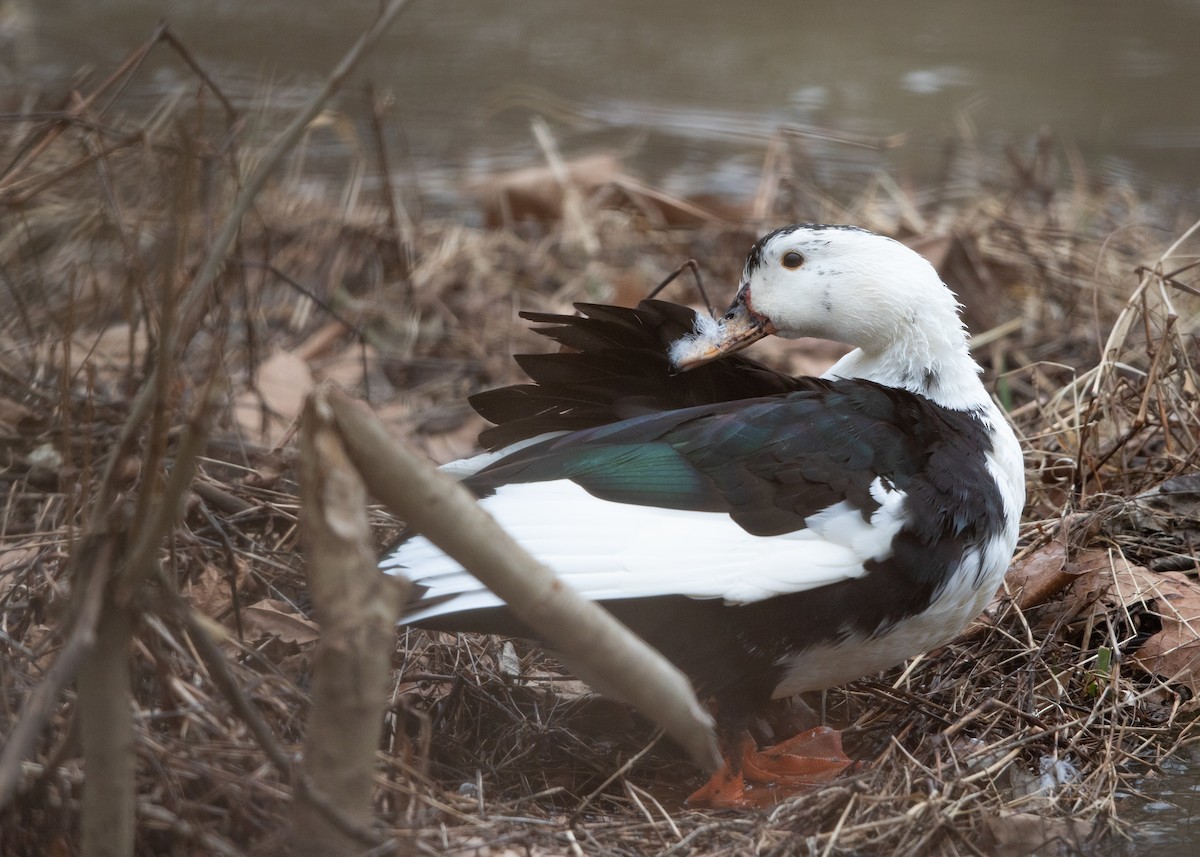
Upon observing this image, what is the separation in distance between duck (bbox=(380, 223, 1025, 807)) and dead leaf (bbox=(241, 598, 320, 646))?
0.42m

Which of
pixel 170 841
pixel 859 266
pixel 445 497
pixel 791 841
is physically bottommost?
pixel 791 841

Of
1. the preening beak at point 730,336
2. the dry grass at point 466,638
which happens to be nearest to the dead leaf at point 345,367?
the dry grass at point 466,638

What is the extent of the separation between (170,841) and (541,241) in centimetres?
373

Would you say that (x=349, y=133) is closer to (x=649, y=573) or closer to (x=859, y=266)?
(x=859, y=266)

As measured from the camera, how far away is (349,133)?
16.0 ft

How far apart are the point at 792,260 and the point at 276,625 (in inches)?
48.6

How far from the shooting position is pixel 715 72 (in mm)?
7668

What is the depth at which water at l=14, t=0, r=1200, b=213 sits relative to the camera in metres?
6.43

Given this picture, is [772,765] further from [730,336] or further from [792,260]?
[792,260]

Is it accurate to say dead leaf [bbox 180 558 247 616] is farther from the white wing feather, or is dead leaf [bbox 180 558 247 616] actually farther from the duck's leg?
the duck's leg

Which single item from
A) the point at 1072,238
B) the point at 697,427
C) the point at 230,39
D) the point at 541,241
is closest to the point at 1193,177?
the point at 1072,238

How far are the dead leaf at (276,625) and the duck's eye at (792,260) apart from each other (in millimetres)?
1160

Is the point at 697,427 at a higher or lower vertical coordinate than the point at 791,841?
higher

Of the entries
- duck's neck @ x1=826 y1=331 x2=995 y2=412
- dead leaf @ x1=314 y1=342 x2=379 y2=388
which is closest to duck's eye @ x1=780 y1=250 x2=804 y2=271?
duck's neck @ x1=826 y1=331 x2=995 y2=412
